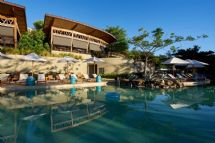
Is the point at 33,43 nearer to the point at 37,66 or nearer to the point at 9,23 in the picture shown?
the point at 9,23

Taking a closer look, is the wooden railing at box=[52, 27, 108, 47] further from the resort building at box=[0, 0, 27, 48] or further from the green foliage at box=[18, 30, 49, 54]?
the resort building at box=[0, 0, 27, 48]

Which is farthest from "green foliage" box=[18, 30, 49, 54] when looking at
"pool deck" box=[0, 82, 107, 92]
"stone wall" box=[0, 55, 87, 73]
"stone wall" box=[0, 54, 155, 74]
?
"pool deck" box=[0, 82, 107, 92]

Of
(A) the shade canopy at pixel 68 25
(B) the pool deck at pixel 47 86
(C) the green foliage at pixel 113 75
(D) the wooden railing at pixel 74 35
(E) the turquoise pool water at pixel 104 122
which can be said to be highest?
(A) the shade canopy at pixel 68 25

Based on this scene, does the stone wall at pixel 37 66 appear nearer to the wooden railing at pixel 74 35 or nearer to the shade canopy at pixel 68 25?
the shade canopy at pixel 68 25

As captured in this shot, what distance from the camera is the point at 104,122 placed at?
331 inches

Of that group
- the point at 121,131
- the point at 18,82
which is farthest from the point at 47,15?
the point at 121,131

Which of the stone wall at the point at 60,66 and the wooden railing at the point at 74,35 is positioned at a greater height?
the wooden railing at the point at 74,35

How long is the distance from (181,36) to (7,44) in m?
20.3

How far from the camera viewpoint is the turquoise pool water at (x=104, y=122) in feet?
21.8

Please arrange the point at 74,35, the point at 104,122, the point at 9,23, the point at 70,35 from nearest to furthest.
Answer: the point at 104,122 < the point at 9,23 < the point at 70,35 < the point at 74,35

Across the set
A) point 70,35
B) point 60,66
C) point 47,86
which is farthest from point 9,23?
point 47,86

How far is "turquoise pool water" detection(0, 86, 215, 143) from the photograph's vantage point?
21.8 ft

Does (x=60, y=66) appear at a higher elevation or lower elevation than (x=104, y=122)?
higher

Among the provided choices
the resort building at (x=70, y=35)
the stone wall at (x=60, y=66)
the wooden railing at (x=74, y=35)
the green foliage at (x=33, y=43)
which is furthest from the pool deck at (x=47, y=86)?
the wooden railing at (x=74, y=35)
